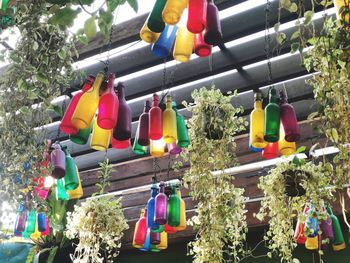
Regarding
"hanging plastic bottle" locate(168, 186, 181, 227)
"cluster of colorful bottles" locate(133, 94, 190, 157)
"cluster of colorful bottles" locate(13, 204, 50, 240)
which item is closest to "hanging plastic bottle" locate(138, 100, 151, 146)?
"cluster of colorful bottles" locate(133, 94, 190, 157)

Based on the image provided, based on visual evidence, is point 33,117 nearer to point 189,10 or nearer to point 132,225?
point 189,10

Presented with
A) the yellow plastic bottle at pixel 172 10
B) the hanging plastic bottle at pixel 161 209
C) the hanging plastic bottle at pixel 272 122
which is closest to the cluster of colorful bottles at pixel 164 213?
the hanging plastic bottle at pixel 161 209

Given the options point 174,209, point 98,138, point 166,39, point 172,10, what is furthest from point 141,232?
point 172,10

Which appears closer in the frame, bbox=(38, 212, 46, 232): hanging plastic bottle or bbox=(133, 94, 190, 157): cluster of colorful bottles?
bbox=(133, 94, 190, 157): cluster of colorful bottles

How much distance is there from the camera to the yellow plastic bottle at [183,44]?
1.71 m

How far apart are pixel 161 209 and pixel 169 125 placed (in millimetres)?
814

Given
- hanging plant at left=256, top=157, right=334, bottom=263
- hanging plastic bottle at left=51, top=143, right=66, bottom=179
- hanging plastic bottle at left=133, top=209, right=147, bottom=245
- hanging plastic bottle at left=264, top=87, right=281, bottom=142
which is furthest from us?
hanging plastic bottle at left=133, top=209, right=147, bottom=245

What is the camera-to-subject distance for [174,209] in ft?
9.62

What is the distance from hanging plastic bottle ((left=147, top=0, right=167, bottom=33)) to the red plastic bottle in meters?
0.66

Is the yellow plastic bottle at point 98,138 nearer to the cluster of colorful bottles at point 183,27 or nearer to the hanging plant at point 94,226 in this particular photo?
the cluster of colorful bottles at point 183,27

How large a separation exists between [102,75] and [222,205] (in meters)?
0.96

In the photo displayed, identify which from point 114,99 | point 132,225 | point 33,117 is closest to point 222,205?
point 114,99

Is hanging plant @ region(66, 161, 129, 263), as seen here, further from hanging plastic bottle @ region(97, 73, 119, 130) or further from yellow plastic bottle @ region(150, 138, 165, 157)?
hanging plastic bottle @ region(97, 73, 119, 130)

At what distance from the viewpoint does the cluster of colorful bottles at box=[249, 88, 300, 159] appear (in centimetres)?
212
